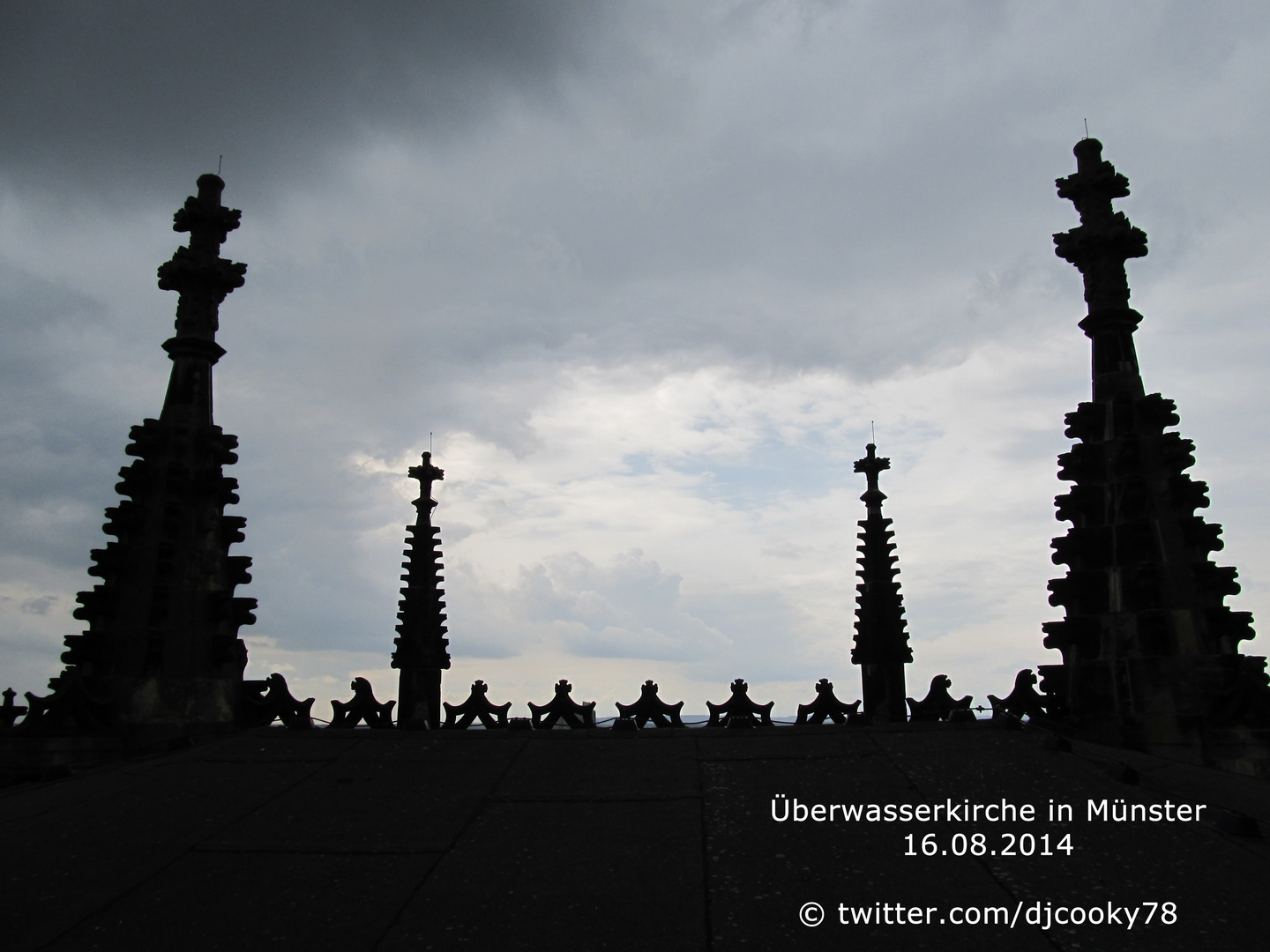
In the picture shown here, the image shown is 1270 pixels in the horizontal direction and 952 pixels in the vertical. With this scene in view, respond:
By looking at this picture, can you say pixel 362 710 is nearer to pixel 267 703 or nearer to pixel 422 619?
pixel 267 703

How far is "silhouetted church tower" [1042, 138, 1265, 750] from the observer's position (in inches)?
492

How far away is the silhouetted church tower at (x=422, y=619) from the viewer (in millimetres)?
23969

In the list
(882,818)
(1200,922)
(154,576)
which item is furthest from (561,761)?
(154,576)

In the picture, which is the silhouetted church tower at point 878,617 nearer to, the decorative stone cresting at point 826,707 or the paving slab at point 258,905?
the decorative stone cresting at point 826,707

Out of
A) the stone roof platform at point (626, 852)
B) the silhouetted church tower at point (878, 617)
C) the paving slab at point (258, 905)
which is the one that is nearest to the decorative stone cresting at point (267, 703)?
the stone roof platform at point (626, 852)

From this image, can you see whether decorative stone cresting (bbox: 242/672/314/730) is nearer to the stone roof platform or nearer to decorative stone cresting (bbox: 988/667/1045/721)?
the stone roof platform

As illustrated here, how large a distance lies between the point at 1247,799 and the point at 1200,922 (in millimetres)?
3324

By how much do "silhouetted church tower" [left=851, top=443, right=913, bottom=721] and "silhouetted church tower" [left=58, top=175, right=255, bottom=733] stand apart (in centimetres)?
1446

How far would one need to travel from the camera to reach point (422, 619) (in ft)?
80.0

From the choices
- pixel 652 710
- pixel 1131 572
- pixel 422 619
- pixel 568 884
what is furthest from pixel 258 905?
pixel 422 619

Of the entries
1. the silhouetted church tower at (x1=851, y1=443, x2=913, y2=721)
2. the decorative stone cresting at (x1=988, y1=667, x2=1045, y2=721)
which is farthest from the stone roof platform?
the silhouetted church tower at (x1=851, y1=443, x2=913, y2=721)

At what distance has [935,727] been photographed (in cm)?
1203

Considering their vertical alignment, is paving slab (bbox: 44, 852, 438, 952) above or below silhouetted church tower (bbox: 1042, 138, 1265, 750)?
below

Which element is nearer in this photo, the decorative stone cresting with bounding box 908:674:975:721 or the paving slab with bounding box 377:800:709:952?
the paving slab with bounding box 377:800:709:952
